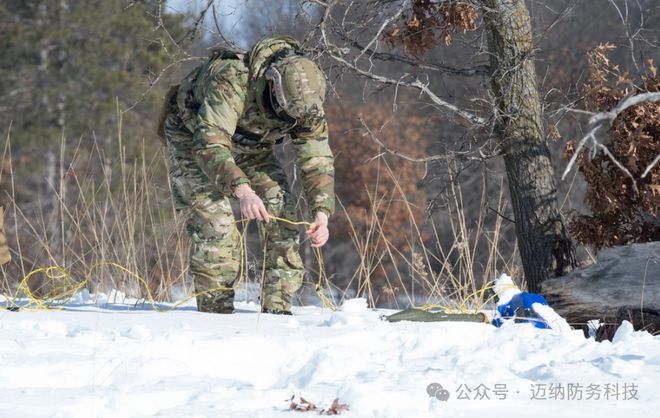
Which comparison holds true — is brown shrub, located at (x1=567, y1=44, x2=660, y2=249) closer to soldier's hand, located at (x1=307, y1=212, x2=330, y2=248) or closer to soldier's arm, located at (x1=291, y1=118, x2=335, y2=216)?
soldier's arm, located at (x1=291, y1=118, x2=335, y2=216)

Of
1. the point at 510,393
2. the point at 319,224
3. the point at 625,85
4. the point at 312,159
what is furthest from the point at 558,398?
the point at 625,85

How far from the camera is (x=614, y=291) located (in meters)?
5.18

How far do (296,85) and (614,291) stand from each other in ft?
6.58

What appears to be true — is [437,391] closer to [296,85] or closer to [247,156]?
[296,85]

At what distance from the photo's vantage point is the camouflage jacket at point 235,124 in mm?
4766

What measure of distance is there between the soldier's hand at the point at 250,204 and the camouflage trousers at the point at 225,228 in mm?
649

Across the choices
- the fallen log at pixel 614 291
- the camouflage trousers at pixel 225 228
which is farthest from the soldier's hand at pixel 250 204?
the fallen log at pixel 614 291

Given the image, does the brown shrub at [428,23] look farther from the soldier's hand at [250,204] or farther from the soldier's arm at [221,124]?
the soldier's hand at [250,204]

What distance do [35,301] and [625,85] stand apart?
12.2 feet

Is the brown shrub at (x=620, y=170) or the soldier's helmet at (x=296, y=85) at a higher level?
the soldier's helmet at (x=296, y=85)

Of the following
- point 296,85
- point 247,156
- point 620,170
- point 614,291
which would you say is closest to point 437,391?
point 296,85

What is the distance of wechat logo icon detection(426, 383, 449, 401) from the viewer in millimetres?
3354

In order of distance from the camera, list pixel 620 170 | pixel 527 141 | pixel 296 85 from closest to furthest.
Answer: pixel 296 85, pixel 620 170, pixel 527 141

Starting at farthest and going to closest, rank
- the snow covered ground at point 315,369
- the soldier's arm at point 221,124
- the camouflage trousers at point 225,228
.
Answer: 1. the camouflage trousers at point 225,228
2. the soldier's arm at point 221,124
3. the snow covered ground at point 315,369
